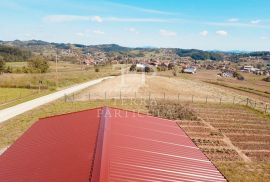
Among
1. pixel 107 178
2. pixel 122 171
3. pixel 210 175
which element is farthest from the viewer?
pixel 210 175

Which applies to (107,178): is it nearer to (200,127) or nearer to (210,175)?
(210,175)

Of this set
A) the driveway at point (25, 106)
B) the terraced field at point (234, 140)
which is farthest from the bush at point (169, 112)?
the driveway at point (25, 106)

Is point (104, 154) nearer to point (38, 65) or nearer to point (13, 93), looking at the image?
point (13, 93)

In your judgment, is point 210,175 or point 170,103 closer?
point 210,175

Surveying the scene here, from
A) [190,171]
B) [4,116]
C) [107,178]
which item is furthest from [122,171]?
[4,116]

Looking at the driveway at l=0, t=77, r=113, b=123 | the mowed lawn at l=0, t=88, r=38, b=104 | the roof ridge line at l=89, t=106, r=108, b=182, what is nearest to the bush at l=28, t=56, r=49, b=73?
the mowed lawn at l=0, t=88, r=38, b=104

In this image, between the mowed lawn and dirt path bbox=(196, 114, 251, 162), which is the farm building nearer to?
dirt path bbox=(196, 114, 251, 162)

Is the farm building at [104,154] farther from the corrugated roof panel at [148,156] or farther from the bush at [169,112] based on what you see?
the bush at [169,112]
